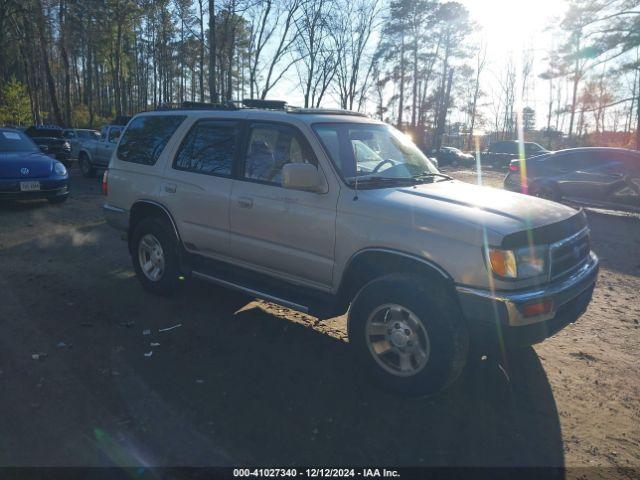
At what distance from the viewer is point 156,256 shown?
17.8 feet

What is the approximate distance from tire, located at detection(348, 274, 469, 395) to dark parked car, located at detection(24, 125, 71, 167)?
57.3 ft

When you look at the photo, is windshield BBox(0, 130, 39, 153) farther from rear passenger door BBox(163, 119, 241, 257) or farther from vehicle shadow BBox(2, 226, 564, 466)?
rear passenger door BBox(163, 119, 241, 257)

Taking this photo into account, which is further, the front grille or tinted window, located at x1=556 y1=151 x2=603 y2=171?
tinted window, located at x1=556 y1=151 x2=603 y2=171

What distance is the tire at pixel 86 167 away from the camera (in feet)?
55.7

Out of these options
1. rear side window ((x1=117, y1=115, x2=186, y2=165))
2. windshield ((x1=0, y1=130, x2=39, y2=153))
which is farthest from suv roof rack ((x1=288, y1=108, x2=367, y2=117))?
windshield ((x1=0, y1=130, x2=39, y2=153))

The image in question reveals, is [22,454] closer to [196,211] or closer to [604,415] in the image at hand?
[196,211]

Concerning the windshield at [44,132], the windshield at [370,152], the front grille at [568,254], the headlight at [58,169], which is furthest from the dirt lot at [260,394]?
the windshield at [44,132]

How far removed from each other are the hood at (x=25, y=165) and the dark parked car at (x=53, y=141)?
8564 millimetres

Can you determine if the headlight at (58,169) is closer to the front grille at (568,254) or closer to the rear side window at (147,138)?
the rear side window at (147,138)

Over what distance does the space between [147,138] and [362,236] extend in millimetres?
3235

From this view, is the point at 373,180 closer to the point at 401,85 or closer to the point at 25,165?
the point at 25,165

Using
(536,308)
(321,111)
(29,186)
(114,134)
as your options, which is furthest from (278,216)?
(114,134)

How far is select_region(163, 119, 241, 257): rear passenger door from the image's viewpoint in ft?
15.2

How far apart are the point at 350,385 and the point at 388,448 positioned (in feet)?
2.59
